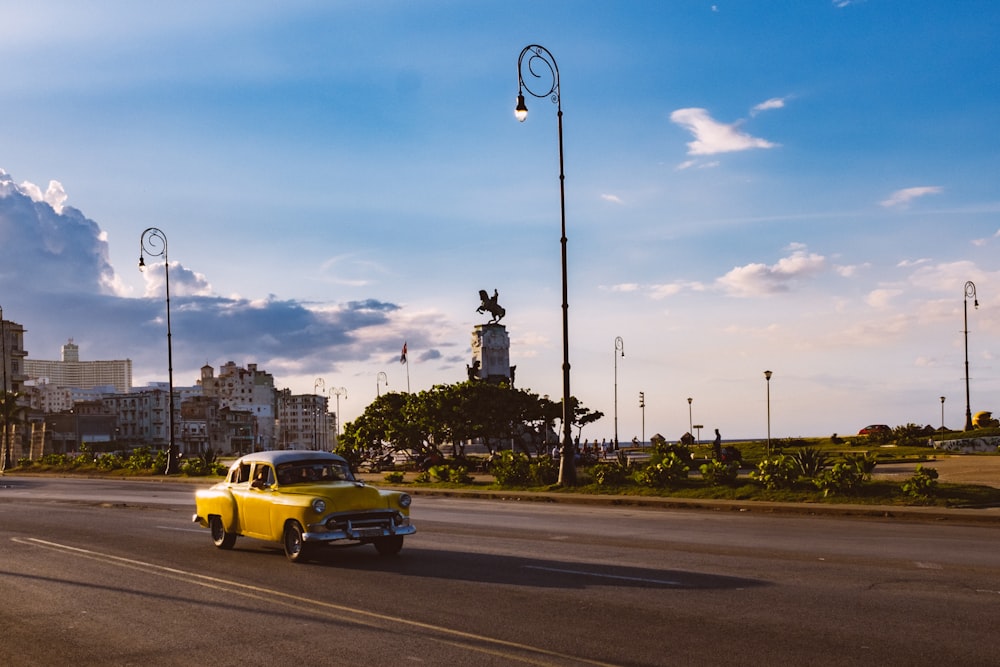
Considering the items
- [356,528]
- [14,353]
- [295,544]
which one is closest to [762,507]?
[356,528]

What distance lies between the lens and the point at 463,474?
34.8 meters

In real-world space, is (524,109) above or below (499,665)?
above

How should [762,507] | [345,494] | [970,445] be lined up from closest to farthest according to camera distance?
[345,494]
[762,507]
[970,445]

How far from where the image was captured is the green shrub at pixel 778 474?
2505cm

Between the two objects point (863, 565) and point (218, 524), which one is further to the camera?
point (218, 524)

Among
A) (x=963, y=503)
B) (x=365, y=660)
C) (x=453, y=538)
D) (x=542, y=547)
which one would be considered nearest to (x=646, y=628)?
(x=365, y=660)

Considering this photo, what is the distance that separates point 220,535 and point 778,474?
46.5 feet

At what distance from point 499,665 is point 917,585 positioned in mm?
5993

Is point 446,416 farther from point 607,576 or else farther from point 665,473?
point 607,576

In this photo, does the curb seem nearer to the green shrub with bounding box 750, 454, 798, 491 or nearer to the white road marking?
the green shrub with bounding box 750, 454, 798, 491

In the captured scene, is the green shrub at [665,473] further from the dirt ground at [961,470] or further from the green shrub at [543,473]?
the dirt ground at [961,470]

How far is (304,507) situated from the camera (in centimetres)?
1455

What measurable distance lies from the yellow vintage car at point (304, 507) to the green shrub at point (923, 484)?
509 inches

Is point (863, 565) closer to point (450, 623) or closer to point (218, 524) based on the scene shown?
point (450, 623)
